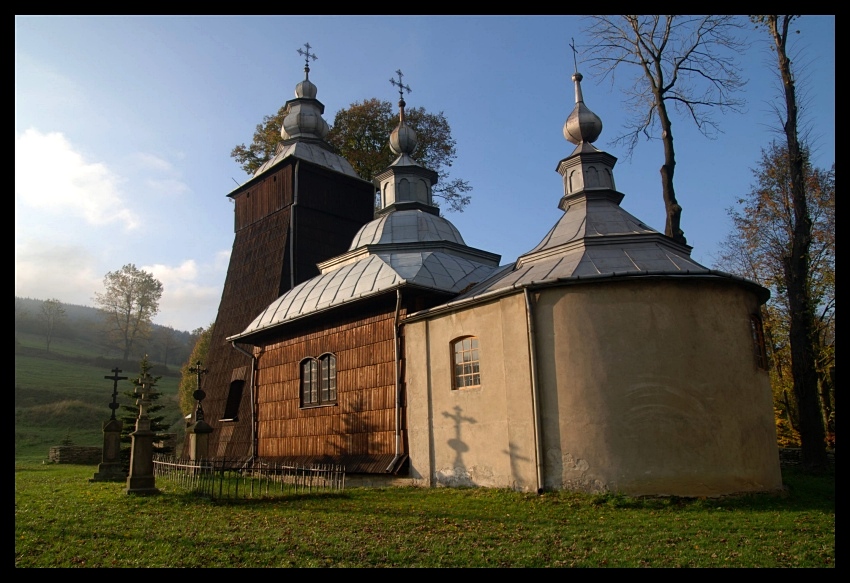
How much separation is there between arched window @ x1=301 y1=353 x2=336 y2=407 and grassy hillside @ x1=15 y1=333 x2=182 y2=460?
1579 cm

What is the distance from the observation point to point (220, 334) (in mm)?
23422

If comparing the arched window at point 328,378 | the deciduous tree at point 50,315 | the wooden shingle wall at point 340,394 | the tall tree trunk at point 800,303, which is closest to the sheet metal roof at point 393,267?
the wooden shingle wall at point 340,394

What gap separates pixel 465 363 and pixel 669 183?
30.0ft

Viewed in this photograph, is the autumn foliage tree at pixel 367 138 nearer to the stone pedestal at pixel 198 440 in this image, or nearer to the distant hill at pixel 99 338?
the stone pedestal at pixel 198 440

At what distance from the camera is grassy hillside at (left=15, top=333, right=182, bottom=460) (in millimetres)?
32781

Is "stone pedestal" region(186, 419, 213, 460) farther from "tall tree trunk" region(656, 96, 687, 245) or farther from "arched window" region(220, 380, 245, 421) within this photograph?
"tall tree trunk" region(656, 96, 687, 245)

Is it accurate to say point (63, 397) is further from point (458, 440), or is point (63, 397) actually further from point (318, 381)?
point (458, 440)

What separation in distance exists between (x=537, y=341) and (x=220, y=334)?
14925 millimetres

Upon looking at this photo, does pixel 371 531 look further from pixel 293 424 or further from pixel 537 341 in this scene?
pixel 293 424

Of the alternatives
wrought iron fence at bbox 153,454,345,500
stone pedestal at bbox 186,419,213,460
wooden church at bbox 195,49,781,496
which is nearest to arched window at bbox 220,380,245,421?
wooden church at bbox 195,49,781,496

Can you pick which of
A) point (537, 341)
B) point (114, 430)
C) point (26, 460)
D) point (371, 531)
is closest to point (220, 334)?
point (114, 430)

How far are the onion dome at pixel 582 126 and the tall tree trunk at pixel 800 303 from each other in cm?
462

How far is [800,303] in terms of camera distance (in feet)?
52.0

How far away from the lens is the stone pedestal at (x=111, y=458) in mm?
16078
